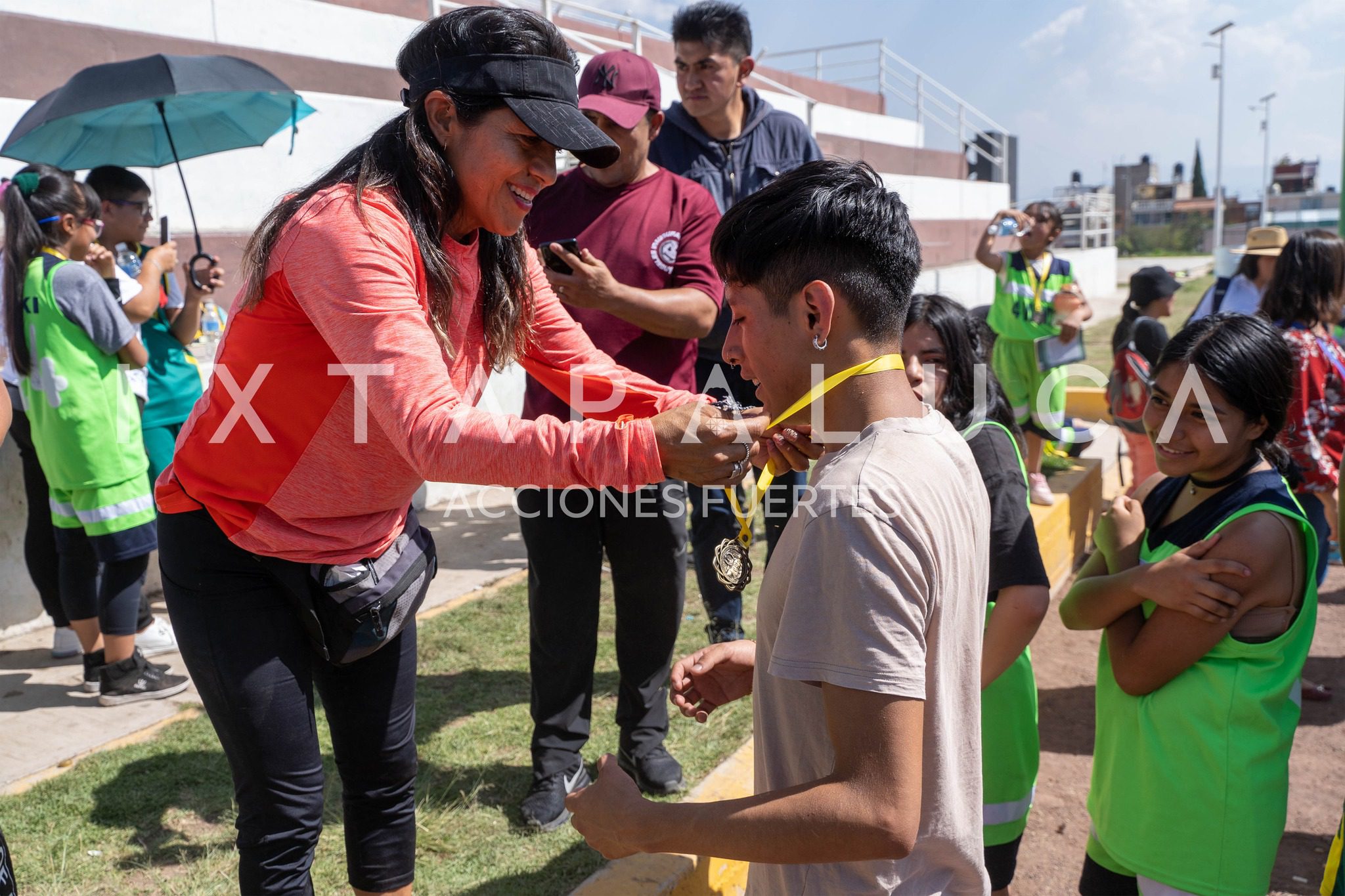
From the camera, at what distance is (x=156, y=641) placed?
15.9 ft

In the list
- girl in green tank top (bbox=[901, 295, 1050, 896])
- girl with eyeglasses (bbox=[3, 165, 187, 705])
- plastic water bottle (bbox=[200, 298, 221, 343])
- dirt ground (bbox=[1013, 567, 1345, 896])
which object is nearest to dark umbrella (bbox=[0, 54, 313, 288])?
girl with eyeglasses (bbox=[3, 165, 187, 705])

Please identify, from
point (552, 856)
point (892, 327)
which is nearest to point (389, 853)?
point (552, 856)

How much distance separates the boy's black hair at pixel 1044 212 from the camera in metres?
7.40

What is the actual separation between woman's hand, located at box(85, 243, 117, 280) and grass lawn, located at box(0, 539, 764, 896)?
197 centimetres

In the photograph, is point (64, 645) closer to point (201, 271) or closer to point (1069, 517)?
point (201, 271)

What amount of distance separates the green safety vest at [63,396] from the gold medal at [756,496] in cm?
320

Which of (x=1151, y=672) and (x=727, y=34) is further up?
(x=727, y=34)

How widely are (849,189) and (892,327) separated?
8.6 inches

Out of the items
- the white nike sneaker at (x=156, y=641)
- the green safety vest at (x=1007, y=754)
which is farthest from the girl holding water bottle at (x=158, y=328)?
the green safety vest at (x=1007, y=754)

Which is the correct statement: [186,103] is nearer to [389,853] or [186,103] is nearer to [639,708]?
[639,708]

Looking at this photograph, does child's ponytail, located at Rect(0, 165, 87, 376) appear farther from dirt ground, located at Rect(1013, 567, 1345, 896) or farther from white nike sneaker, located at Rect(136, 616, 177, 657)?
dirt ground, located at Rect(1013, 567, 1345, 896)

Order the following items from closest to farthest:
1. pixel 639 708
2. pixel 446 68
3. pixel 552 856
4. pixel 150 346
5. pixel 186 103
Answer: pixel 446 68 → pixel 552 856 → pixel 639 708 → pixel 150 346 → pixel 186 103

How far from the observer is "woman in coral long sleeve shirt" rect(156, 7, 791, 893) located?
187 centimetres

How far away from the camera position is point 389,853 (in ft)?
8.09
